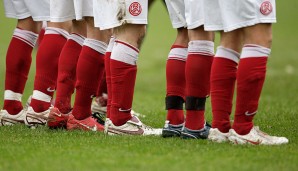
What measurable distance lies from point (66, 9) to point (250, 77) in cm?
217

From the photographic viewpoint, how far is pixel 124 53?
22.5ft

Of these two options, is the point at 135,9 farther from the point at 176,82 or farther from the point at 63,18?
the point at 63,18

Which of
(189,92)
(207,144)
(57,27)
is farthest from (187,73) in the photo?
(57,27)

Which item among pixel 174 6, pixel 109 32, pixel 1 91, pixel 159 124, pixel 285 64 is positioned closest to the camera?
pixel 174 6

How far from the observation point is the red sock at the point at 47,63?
7.72 meters

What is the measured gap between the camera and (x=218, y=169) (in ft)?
17.5

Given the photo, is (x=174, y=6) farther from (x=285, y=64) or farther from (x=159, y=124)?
(x=285, y=64)

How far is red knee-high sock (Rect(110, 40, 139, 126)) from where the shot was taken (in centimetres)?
687

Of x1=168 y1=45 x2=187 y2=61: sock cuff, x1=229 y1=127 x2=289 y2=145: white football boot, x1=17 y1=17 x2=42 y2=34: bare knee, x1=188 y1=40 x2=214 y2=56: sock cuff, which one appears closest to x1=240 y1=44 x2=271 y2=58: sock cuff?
x1=188 y1=40 x2=214 y2=56: sock cuff

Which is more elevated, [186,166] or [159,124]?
[186,166]

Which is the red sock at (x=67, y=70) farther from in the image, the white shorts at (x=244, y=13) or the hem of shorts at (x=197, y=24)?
the white shorts at (x=244, y=13)

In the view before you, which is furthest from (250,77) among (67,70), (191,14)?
(67,70)

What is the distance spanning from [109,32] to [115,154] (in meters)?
1.99

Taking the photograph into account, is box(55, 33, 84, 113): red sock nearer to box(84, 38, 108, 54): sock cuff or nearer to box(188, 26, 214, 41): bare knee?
box(84, 38, 108, 54): sock cuff
